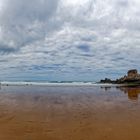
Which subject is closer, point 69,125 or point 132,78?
point 69,125

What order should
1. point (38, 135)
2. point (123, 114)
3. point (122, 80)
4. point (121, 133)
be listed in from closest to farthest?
point (38, 135) < point (121, 133) < point (123, 114) < point (122, 80)

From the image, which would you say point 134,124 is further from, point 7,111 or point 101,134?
point 7,111

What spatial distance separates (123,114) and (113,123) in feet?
8.55

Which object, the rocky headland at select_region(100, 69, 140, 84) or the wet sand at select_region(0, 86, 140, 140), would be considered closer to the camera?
the wet sand at select_region(0, 86, 140, 140)

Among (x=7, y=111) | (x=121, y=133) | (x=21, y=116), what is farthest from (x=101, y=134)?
(x=7, y=111)

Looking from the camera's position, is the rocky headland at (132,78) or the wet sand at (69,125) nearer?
the wet sand at (69,125)

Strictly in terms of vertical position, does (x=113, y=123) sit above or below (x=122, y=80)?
below

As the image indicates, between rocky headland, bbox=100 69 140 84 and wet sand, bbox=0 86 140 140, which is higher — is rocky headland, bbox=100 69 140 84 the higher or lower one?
the higher one

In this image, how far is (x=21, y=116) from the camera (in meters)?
13.6

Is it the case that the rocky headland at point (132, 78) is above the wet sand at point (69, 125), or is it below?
above

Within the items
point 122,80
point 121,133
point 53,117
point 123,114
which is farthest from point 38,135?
point 122,80

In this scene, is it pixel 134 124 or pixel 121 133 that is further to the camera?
pixel 134 124

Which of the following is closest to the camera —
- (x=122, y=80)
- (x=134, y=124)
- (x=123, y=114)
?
(x=134, y=124)

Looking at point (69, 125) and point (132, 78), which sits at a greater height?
point (132, 78)
